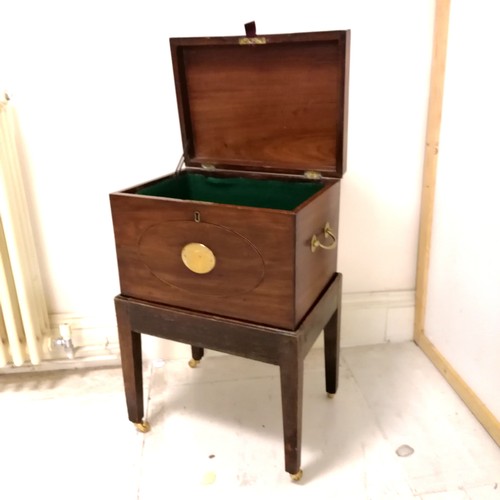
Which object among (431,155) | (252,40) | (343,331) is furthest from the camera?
(343,331)

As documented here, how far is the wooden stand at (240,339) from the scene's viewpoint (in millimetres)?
1009

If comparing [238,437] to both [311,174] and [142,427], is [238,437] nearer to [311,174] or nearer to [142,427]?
[142,427]

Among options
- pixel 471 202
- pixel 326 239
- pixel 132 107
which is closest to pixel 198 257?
pixel 326 239

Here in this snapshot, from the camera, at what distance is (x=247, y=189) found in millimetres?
1261

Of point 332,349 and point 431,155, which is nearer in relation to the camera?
point 332,349

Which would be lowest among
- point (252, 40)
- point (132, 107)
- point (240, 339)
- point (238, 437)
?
point (238, 437)

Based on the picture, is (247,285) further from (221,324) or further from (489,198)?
(489,198)

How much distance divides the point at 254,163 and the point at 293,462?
720mm

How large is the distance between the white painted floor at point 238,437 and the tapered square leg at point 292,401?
0.27ft

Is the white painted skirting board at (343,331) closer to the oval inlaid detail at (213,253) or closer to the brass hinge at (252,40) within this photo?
the oval inlaid detail at (213,253)

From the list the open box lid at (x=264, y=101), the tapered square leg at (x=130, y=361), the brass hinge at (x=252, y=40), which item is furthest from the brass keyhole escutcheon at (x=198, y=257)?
the brass hinge at (x=252, y=40)

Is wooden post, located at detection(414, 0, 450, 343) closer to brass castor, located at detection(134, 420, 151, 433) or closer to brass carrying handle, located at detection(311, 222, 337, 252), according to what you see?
brass carrying handle, located at detection(311, 222, 337, 252)

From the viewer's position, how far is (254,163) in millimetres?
1254

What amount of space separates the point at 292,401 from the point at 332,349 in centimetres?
32
